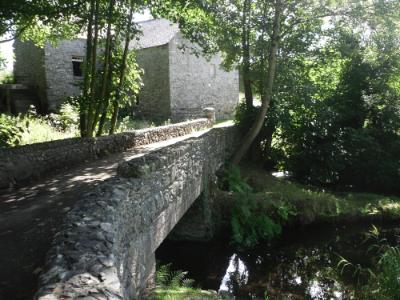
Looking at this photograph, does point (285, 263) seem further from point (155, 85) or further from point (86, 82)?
point (155, 85)

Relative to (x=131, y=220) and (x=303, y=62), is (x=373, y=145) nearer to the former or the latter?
(x=303, y=62)

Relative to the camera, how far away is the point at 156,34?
25.4 m

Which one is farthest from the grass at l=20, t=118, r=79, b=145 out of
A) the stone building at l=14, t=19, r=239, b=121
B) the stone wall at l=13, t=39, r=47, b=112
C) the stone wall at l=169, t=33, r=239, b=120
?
the stone wall at l=169, t=33, r=239, b=120

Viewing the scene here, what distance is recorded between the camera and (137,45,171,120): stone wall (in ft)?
77.7

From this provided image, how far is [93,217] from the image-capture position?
152 inches

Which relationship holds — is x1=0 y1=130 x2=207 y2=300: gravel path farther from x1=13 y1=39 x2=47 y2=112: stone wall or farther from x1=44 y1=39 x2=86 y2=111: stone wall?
x1=13 y1=39 x2=47 y2=112: stone wall

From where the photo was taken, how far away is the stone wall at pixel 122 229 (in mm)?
2791

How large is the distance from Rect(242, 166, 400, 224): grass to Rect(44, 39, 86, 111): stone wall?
43.5 ft

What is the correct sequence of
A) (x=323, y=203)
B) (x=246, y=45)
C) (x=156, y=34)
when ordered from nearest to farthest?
1. (x=323, y=203)
2. (x=246, y=45)
3. (x=156, y=34)

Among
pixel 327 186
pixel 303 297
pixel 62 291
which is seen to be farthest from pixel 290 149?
pixel 62 291

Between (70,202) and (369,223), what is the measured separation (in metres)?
10.2

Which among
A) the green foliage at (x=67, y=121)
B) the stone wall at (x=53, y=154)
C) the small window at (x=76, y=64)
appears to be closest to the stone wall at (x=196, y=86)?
the small window at (x=76, y=64)

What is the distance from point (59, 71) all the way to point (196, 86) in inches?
340

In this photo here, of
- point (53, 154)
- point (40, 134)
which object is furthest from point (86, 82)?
point (40, 134)
